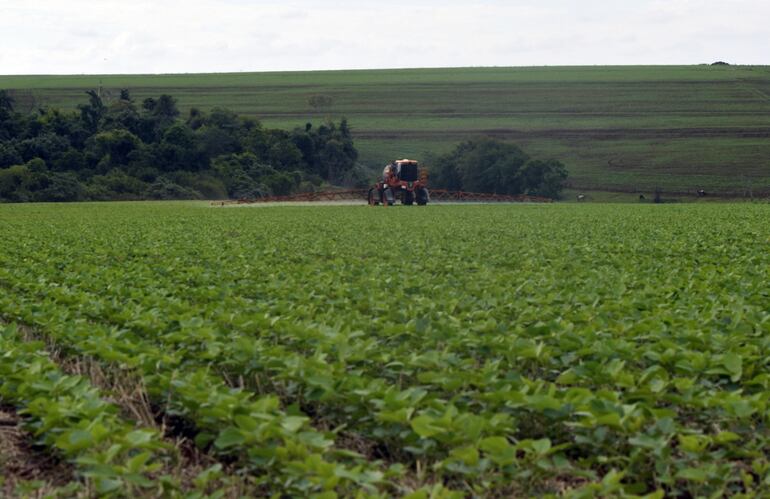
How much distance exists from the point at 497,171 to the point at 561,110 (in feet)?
130

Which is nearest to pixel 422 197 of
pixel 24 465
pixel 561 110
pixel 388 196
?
pixel 388 196

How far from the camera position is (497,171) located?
7256cm

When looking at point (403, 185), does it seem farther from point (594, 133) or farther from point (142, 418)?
Answer: point (594, 133)

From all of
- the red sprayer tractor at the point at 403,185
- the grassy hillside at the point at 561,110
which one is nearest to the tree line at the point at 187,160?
the grassy hillside at the point at 561,110

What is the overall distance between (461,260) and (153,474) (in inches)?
414

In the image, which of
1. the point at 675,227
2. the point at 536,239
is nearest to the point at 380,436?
the point at 536,239

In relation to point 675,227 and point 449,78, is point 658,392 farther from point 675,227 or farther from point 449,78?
point 449,78

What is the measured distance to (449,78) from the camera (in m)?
145

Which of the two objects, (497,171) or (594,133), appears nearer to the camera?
(497,171)

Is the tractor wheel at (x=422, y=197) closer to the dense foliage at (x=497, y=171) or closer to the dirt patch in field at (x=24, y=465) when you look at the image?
the dense foliage at (x=497, y=171)

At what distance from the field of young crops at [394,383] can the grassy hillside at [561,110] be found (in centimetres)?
6883

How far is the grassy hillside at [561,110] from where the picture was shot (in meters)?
84.2

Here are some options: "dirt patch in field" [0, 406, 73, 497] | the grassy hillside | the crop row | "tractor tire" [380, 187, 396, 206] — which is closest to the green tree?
the grassy hillside

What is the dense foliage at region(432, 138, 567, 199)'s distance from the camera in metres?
71.3
